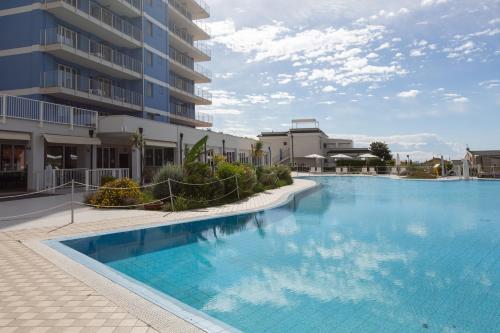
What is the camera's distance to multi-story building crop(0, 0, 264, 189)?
17.8 m

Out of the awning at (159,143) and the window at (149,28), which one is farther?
the window at (149,28)

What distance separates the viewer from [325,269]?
23.2 feet

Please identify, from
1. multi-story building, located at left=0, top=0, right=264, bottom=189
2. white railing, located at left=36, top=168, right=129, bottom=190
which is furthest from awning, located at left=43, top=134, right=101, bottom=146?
white railing, located at left=36, top=168, right=129, bottom=190

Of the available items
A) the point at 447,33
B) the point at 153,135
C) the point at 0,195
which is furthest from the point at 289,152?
the point at 0,195

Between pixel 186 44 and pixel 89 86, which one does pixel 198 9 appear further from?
pixel 89 86

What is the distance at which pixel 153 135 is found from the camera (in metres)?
22.5

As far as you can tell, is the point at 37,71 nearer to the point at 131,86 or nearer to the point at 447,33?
the point at 131,86

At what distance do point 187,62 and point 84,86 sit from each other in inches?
671

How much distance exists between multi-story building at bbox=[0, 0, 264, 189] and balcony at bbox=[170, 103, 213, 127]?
6.68 feet

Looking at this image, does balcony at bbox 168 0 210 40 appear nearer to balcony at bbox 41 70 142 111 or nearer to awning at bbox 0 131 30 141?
balcony at bbox 41 70 142 111

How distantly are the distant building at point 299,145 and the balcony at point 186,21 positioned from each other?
67.0 feet

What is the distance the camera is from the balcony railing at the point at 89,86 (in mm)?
21344

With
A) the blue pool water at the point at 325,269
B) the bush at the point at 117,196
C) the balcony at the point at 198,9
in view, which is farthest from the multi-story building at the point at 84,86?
the blue pool water at the point at 325,269

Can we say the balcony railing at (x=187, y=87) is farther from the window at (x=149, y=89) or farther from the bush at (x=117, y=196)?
the bush at (x=117, y=196)
